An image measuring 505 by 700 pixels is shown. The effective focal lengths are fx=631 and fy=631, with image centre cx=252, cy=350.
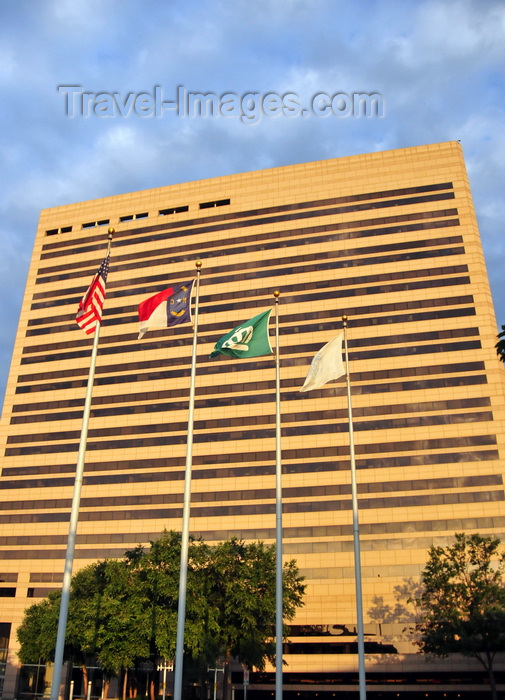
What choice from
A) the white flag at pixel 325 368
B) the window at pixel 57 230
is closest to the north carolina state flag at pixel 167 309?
the white flag at pixel 325 368

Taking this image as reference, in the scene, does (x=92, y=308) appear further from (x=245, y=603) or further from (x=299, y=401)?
(x=299, y=401)

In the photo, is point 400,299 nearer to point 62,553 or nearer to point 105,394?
point 105,394

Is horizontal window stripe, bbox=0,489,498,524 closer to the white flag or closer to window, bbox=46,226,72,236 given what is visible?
the white flag

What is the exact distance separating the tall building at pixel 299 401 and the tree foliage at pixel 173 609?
16.3 meters

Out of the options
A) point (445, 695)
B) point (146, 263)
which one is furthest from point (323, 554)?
point (146, 263)

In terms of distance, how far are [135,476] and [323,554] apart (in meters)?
24.5

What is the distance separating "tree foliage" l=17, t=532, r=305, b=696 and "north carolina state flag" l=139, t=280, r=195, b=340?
24.8m

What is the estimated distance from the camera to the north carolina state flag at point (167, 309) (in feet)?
93.0

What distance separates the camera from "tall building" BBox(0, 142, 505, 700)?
64812mm

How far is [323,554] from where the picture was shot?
2616 inches

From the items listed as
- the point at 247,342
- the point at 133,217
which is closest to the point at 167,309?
the point at 247,342

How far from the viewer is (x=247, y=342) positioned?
2953cm

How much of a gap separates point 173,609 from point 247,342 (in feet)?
86.4

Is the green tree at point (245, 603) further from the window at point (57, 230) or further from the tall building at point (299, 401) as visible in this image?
the window at point (57, 230)
